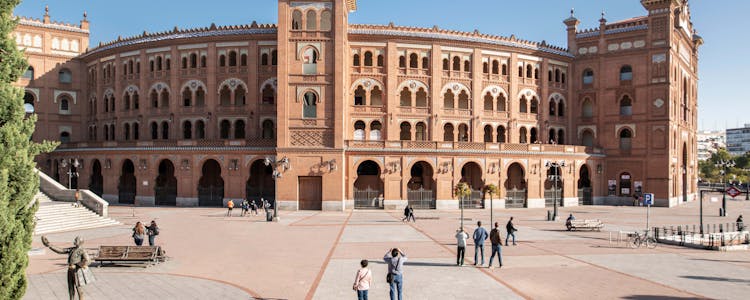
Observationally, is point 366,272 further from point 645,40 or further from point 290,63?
point 645,40

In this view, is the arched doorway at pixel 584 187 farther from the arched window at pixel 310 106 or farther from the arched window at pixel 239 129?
the arched window at pixel 239 129

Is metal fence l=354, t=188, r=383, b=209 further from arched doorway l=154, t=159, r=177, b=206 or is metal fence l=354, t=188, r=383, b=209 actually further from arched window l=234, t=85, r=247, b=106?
arched doorway l=154, t=159, r=177, b=206

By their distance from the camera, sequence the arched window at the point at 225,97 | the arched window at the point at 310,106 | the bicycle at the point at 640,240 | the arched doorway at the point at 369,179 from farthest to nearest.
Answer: the arched window at the point at 225,97, the arched doorway at the point at 369,179, the arched window at the point at 310,106, the bicycle at the point at 640,240

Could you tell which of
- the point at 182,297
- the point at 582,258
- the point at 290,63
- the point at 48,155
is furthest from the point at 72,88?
the point at 582,258

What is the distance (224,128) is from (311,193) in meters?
13.9

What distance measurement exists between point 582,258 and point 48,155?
58.8 m

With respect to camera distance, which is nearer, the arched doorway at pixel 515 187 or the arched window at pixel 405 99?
the arched doorway at pixel 515 187

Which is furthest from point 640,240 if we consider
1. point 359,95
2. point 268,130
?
point 268,130

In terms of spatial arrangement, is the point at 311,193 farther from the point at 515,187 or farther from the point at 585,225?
the point at 585,225

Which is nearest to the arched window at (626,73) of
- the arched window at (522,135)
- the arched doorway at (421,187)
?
the arched window at (522,135)

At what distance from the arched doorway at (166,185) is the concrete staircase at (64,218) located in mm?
14557

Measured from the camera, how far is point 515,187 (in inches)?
2057

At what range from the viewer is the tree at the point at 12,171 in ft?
34.9

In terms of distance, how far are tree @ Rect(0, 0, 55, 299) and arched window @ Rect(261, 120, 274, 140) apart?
40.3 metres
